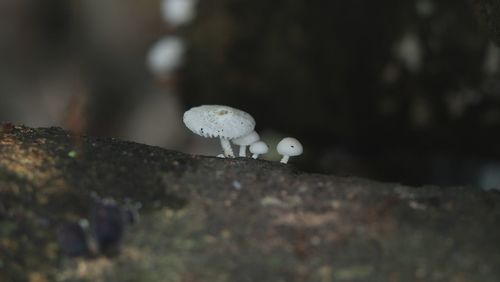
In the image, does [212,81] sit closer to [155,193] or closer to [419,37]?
[419,37]

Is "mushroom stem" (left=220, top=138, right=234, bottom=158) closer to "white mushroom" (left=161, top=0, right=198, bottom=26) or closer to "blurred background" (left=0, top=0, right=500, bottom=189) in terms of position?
"blurred background" (left=0, top=0, right=500, bottom=189)

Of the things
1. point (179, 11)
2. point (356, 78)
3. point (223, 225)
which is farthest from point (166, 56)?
point (223, 225)

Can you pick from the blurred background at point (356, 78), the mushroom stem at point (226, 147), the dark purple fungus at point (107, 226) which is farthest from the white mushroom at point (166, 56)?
the dark purple fungus at point (107, 226)

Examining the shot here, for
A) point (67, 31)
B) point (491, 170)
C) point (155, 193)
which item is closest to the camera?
point (155, 193)

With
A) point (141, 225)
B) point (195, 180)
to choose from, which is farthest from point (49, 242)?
point (195, 180)

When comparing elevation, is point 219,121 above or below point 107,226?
above

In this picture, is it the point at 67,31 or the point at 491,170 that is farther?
the point at 67,31

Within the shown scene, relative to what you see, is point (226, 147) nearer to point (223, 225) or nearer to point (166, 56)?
point (223, 225)
